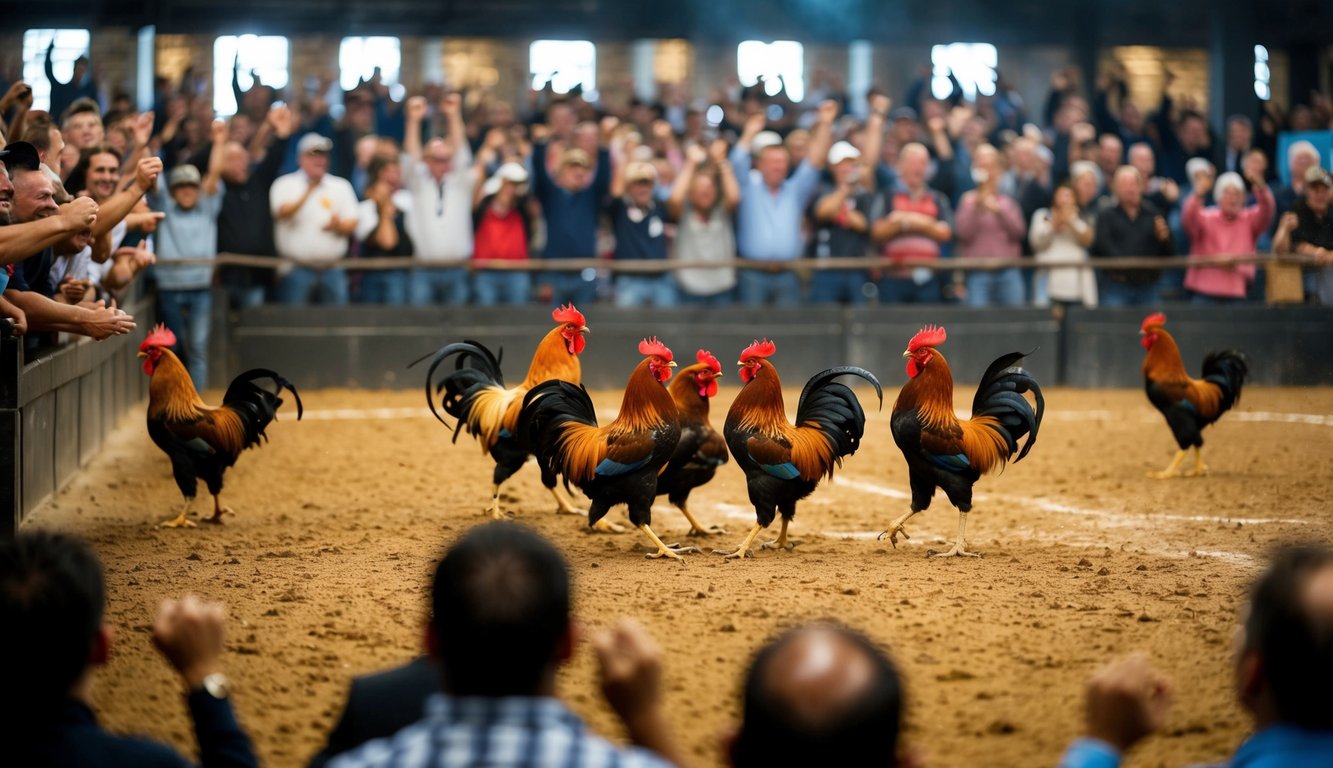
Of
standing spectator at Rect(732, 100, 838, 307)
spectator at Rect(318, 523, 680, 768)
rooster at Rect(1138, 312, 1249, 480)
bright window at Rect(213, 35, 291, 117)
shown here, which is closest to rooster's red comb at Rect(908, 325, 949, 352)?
rooster at Rect(1138, 312, 1249, 480)

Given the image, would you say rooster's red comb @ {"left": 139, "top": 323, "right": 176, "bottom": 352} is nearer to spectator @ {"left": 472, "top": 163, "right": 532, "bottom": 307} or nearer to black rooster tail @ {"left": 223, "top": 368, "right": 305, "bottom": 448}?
black rooster tail @ {"left": 223, "top": 368, "right": 305, "bottom": 448}

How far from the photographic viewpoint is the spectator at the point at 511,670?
86.6 inches

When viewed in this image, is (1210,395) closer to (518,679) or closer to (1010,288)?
(1010,288)

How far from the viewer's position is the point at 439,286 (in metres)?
14.5

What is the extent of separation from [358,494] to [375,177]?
5.92 meters

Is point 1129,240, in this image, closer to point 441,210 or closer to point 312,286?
point 441,210

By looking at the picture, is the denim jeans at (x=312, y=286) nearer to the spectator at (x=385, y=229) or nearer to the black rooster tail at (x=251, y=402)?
the spectator at (x=385, y=229)

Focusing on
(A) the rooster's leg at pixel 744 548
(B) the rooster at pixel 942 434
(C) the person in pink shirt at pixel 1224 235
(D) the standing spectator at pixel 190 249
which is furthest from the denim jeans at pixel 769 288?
(A) the rooster's leg at pixel 744 548

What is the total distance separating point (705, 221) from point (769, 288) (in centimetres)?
98

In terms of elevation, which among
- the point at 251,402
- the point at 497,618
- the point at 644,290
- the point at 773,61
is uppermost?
the point at 773,61

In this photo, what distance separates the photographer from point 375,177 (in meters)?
14.1

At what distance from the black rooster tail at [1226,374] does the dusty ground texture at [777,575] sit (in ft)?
1.62

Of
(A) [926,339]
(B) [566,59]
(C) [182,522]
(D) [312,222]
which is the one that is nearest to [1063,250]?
(D) [312,222]

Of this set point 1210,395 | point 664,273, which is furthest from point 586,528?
point 664,273
